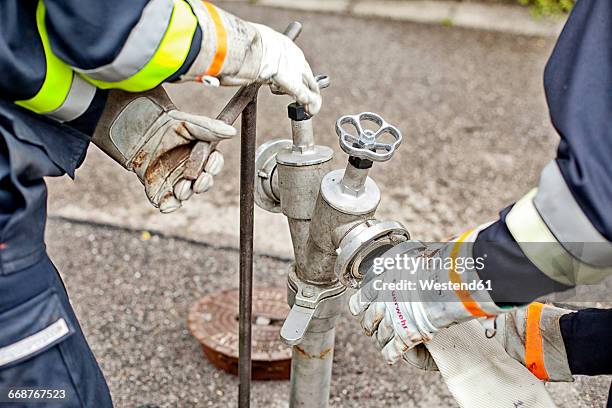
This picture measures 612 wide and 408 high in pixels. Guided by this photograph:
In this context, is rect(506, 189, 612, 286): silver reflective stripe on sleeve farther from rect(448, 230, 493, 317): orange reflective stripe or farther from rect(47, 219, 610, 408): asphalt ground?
rect(47, 219, 610, 408): asphalt ground

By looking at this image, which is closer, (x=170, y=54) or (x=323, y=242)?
(x=170, y=54)

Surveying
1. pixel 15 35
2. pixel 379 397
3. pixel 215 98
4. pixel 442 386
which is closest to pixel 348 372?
pixel 379 397

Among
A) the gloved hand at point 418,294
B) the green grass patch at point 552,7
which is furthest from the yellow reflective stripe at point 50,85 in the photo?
the green grass patch at point 552,7

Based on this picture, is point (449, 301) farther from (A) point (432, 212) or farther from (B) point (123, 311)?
(A) point (432, 212)

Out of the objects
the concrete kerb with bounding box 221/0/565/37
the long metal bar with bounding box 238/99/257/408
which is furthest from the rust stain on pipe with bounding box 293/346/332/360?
the concrete kerb with bounding box 221/0/565/37

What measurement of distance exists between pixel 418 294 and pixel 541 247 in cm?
28

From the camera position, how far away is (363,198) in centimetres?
153

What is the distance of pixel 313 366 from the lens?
1.77 m

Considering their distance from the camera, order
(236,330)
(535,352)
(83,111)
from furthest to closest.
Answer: (236,330), (535,352), (83,111)

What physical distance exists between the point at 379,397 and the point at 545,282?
1035 millimetres

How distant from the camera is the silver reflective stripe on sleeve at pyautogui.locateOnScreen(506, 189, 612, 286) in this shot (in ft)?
4.21

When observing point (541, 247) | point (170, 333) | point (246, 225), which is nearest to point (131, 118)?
point (246, 225)

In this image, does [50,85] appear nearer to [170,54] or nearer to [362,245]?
[170,54]

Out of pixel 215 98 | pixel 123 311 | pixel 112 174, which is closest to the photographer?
pixel 123 311
